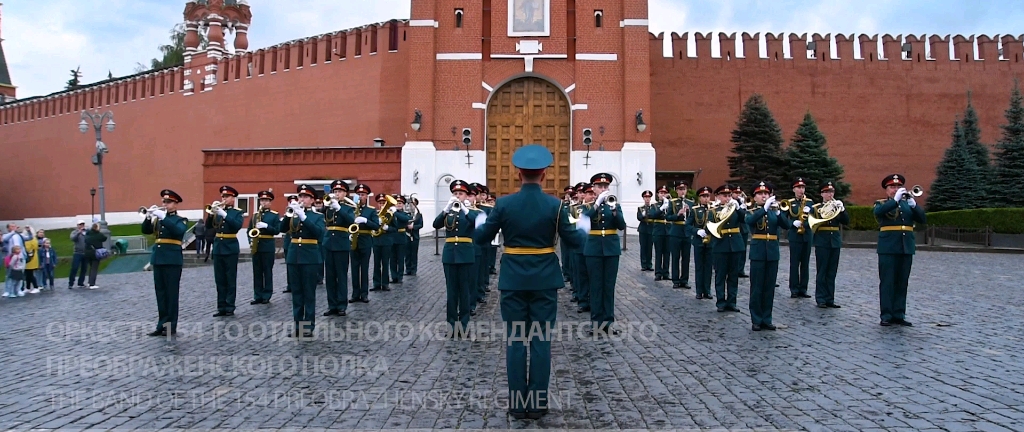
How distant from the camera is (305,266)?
8.91 m

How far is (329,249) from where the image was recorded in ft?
34.6

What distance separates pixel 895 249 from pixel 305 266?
23.9ft

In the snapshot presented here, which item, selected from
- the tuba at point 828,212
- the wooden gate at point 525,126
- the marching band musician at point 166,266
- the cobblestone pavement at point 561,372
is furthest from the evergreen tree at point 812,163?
the marching band musician at point 166,266

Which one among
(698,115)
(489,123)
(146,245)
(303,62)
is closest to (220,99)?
(303,62)

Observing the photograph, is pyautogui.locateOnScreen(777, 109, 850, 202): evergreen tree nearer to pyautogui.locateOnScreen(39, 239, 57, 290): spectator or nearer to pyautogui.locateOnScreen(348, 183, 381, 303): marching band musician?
pyautogui.locateOnScreen(348, 183, 381, 303): marching band musician

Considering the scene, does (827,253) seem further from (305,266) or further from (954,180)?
(954,180)

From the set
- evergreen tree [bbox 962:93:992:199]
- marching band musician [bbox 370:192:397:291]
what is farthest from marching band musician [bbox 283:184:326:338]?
evergreen tree [bbox 962:93:992:199]

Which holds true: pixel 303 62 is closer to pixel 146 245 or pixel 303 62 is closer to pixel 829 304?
pixel 146 245

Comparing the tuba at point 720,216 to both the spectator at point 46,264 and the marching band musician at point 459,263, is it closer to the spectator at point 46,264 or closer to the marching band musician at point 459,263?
the marching band musician at point 459,263

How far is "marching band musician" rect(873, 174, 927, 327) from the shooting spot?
884cm

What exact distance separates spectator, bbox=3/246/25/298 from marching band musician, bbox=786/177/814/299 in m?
15.2

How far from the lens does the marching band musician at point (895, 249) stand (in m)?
8.84

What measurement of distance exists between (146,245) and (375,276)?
917 inches

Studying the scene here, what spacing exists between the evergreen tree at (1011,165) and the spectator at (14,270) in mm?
34901
